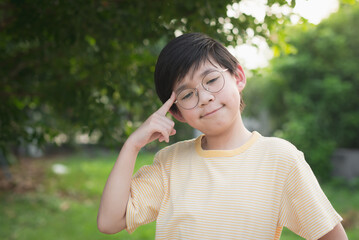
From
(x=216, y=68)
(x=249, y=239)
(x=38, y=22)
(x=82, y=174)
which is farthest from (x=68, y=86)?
(x=82, y=174)

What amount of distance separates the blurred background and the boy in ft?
1.75

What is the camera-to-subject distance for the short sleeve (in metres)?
Result: 1.41

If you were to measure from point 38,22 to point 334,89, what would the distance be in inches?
229

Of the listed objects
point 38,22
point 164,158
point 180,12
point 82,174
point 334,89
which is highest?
point 180,12

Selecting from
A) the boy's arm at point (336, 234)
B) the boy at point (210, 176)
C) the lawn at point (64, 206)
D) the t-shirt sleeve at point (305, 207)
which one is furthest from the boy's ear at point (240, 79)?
the lawn at point (64, 206)

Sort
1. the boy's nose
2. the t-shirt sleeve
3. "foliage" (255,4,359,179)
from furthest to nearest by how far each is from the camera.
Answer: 1. "foliage" (255,4,359,179)
2. the boy's nose
3. the t-shirt sleeve

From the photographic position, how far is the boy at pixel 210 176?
4.17ft

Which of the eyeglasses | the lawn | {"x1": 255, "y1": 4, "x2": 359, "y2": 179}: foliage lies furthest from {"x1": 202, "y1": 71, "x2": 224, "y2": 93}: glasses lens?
{"x1": 255, "y1": 4, "x2": 359, "y2": 179}: foliage

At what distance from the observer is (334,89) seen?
6867 mm

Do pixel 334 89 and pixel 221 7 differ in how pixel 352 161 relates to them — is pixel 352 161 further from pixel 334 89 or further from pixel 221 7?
pixel 221 7

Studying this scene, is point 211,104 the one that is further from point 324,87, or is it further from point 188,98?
point 324,87

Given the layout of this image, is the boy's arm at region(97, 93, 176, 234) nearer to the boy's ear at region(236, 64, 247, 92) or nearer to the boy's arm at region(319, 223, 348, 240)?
the boy's ear at region(236, 64, 247, 92)

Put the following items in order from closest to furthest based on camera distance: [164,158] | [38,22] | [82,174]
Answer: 1. [164,158]
2. [38,22]
3. [82,174]

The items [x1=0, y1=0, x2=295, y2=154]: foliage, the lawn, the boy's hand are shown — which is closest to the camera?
the boy's hand
